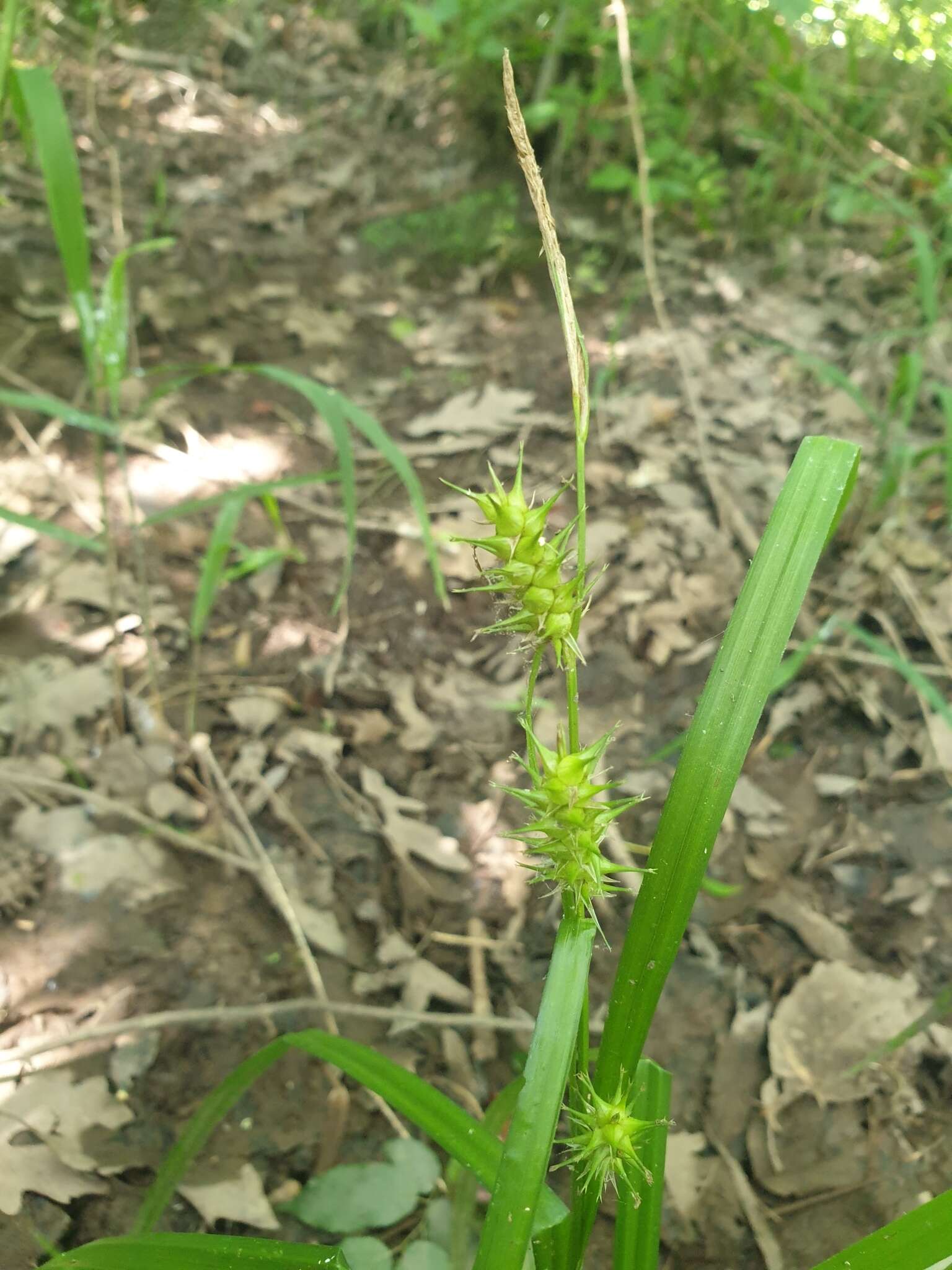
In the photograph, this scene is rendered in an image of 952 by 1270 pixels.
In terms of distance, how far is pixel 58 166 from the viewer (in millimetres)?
1208

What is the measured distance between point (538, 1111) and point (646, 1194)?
331 mm

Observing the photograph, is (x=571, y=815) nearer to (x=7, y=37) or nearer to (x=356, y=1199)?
(x=356, y=1199)

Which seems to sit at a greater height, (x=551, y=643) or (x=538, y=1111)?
(x=551, y=643)

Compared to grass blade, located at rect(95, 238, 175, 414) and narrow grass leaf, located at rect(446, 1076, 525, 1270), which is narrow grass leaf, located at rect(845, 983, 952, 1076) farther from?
grass blade, located at rect(95, 238, 175, 414)

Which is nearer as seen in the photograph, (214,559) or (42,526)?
(42,526)

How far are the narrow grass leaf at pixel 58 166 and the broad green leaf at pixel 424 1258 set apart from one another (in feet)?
4.47

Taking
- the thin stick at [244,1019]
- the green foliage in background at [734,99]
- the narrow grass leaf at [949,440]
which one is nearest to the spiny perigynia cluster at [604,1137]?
the thin stick at [244,1019]

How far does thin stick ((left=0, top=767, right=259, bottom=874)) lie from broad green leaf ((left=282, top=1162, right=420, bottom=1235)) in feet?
1.64

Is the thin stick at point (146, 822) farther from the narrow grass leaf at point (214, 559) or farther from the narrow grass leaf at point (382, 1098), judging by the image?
the narrow grass leaf at point (382, 1098)

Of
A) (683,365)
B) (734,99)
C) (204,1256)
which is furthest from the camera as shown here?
(734,99)

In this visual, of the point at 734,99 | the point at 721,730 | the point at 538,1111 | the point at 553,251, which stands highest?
the point at 734,99

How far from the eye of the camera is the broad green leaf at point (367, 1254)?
105 centimetres

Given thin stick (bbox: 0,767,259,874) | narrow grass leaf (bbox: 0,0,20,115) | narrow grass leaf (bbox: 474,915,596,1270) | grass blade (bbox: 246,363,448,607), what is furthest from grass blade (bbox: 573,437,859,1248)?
narrow grass leaf (bbox: 0,0,20,115)

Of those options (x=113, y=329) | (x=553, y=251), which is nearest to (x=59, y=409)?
(x=113, y=329)
